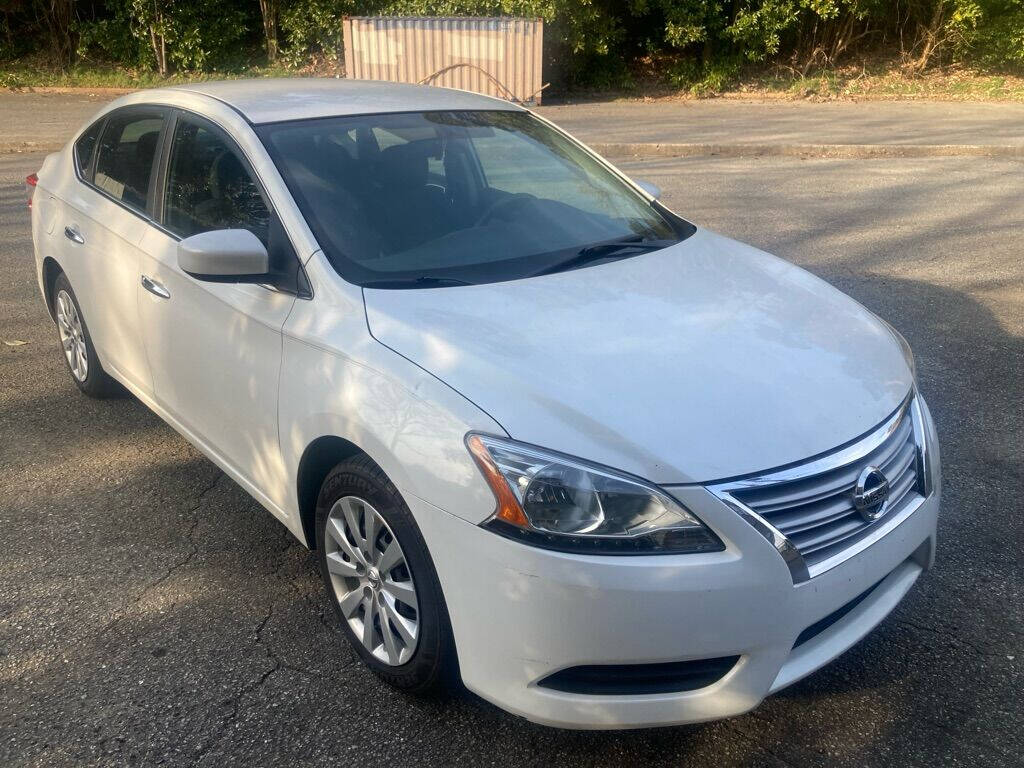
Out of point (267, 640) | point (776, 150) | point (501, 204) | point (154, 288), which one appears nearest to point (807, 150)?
point (776, 150)

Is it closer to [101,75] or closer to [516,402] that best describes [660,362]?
[516,402]

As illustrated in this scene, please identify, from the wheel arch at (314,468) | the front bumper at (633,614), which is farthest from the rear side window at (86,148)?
the front bumper at (633,614)

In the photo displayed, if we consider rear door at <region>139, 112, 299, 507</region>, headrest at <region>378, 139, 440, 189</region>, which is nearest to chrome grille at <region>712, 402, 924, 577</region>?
rear door at <region>139, 112, 299, 507</region>

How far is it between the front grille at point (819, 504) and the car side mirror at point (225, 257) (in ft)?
5.46

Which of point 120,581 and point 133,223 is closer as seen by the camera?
point 120,581

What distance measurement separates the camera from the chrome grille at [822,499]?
2.29 m

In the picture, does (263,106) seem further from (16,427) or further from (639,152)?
(639,152)

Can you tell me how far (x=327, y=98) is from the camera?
12.6 ft

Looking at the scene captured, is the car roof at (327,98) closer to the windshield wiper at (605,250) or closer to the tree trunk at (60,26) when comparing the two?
the windshield wiper at (605,250)

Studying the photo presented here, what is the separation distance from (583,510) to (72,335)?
3.71 meters

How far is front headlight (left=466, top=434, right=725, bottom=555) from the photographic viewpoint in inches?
88.2

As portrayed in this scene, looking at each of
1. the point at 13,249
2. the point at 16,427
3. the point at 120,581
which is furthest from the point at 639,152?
the point at 120,581

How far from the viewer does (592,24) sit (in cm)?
2030

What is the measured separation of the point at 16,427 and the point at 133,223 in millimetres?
1469
